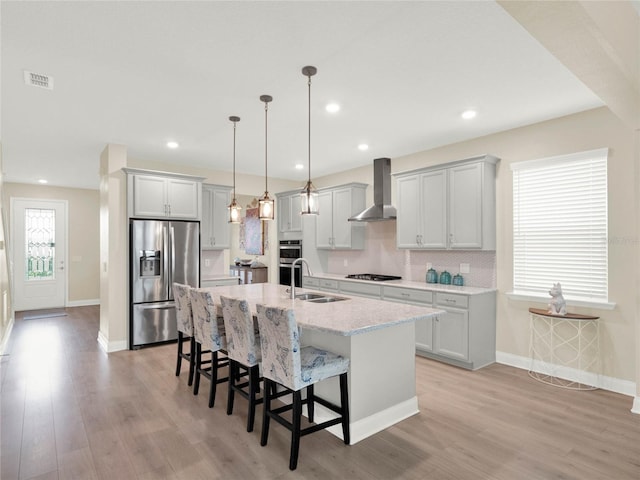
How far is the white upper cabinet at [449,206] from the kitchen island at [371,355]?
1.86m

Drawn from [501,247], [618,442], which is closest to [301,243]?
[501,247]

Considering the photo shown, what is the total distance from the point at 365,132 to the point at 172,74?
89.8 inches

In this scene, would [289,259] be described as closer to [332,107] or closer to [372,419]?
[332,107]

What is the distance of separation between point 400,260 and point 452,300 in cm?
141

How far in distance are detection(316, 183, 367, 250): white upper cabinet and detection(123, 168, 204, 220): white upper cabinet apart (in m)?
1.94

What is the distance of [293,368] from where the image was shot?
2.30 meters

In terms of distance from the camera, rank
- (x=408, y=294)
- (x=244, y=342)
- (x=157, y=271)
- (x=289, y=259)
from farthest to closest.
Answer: (x=289, y=259) < (x=157, y=271) < (x=408, y=294) < (x=244, y=342)

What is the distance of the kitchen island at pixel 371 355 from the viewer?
2.54m

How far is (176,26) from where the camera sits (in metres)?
2.23

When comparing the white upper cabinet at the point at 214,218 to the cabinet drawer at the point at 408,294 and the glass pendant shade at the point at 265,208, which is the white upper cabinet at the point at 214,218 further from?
the cabinet drawer at the point at 408,294

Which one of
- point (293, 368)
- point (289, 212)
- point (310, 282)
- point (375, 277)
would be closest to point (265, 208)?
point (293, 368)

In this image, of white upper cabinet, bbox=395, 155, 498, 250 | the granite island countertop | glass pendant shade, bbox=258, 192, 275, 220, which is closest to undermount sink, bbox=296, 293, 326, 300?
the granite island countertop

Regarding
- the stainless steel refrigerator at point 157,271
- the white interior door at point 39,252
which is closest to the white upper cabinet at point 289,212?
the stainless steel refrigerator at point 157,271

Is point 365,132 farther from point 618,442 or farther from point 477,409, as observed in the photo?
point 618,442
